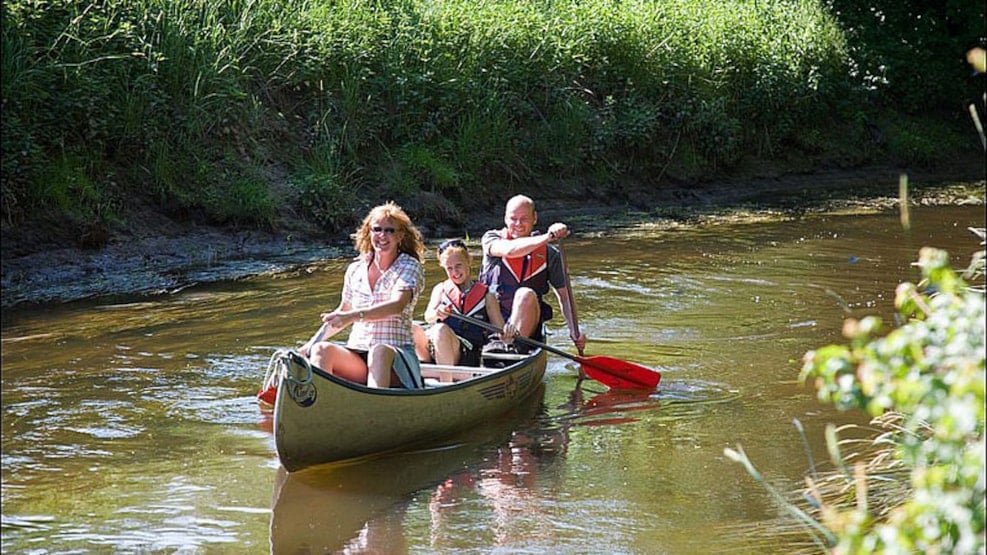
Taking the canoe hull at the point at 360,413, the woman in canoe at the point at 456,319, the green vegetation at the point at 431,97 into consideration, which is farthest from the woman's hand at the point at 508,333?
the green vegetation at the point at 431,97

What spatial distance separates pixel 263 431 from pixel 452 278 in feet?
4.91

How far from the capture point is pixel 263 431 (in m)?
7.09

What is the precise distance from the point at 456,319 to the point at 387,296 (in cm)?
131

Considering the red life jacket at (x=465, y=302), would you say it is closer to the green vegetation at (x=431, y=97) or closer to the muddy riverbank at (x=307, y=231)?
the muddy riverbank at (x=307, y=231)

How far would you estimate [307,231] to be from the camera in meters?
12.7

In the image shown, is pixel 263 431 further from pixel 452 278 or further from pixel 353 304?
pixel 452 278

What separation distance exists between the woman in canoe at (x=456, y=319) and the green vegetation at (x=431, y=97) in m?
4.45

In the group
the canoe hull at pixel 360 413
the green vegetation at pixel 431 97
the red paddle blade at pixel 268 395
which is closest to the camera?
the canoe hull at pixel 360 413

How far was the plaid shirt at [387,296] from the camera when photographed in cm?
658

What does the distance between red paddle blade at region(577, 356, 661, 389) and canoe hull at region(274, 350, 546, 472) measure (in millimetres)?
999

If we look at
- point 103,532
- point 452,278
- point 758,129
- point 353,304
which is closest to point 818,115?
point 758,129

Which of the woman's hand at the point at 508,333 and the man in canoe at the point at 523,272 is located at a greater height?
the man in canoe at the point at 523,272

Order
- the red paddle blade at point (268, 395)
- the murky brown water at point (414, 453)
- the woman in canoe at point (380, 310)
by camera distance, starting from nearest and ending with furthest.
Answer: the murky brown water at point (414, 453)
the woman in canoe at point (380, 310)
the red paddle blade at point (268, 395)

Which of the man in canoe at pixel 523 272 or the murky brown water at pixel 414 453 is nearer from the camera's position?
the murky brown water at pixel 414 453
